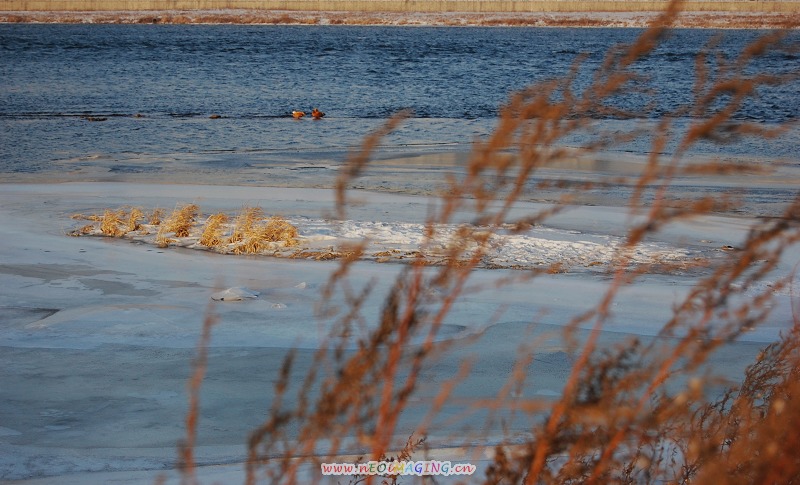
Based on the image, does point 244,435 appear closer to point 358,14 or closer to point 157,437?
point 157,437

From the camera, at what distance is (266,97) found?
29.8 meters

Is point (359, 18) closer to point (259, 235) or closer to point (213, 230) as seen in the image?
point (213, 230)

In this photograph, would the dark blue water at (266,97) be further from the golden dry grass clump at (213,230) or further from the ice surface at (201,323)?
the golden dry grass clump at (213,230)

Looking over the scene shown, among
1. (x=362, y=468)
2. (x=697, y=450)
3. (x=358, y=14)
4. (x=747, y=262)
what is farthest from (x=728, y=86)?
(x=358, y=14)

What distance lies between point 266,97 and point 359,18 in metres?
85.9

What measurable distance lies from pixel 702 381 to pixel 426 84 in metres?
34.2

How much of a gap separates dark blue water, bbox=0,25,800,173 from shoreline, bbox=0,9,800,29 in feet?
159

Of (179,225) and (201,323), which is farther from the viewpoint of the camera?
(179,225)

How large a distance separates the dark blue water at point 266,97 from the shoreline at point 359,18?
4842cm

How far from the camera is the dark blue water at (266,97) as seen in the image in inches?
701

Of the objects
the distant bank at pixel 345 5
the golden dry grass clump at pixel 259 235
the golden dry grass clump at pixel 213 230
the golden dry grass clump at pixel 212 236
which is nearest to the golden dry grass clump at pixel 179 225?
the golden dry grass clump at pixel 213 230

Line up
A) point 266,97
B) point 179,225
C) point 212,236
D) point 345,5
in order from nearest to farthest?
1. point 212,236
2. point 179,225
3. point 266,97
4. point 345,5

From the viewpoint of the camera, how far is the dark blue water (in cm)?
1780

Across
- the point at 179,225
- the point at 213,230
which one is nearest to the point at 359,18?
the point at 179,225
